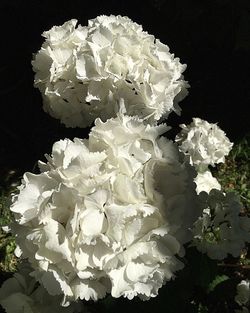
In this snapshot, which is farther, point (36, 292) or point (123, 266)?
point (36, 292)

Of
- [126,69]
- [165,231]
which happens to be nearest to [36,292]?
[165,231]

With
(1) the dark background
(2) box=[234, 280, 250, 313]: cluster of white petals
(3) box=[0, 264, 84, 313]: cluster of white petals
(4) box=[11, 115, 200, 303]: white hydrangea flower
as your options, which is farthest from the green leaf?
(1) the dark background

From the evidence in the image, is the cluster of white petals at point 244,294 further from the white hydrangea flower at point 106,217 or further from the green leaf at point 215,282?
the white hydrangea flower at point 106,217

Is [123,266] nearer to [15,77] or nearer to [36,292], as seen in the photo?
[36,292]

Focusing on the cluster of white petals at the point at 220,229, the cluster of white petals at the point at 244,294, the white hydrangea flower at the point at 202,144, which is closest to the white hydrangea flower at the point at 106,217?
the cluster of white petals at the point at 220,229

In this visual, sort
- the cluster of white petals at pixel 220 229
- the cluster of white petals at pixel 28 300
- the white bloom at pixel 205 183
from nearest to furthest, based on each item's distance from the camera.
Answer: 1. the cluster of white petals at pixel 28 300
2. the cluster of white petals at pixel 220 229
3. the white bloom at pixel 205 183

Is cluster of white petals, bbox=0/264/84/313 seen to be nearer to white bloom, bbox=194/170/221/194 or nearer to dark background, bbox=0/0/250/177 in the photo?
white bloom, bbox=194/170/221/194
